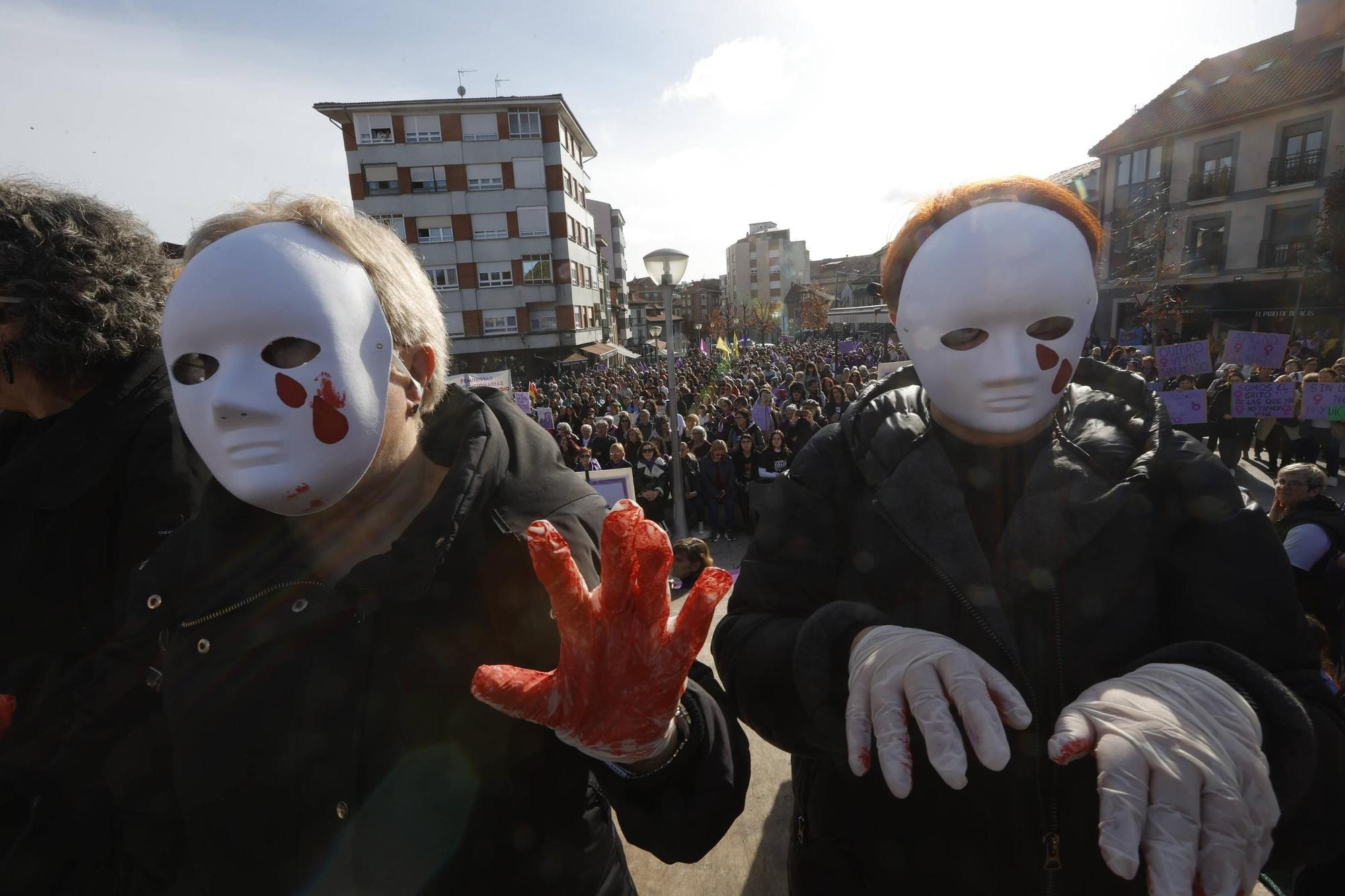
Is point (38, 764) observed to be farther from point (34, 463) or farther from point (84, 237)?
point (84, 237)

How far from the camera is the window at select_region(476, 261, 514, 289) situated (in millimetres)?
30734

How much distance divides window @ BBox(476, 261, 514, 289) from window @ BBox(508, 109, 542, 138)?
19.0 feet

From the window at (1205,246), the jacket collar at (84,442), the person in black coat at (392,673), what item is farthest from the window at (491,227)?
the person in black coat at (392,673)

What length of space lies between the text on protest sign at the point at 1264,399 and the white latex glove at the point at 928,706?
971 centimetres

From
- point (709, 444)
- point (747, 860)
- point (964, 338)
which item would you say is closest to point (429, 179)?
point (709, 444)

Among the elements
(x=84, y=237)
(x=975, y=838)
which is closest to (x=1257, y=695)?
(x=975, y=838)

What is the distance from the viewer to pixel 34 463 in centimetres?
165

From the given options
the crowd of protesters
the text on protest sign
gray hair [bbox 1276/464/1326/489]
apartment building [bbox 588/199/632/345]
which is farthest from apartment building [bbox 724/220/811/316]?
gray hair [bbox 1276/464/1326/489]

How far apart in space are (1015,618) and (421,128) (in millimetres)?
A: 33750

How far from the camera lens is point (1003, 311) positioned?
4.24 ft

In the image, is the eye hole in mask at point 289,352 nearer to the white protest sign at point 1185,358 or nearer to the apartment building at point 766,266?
the white protest sign at point 1185,358

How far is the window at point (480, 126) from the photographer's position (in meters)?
29.5

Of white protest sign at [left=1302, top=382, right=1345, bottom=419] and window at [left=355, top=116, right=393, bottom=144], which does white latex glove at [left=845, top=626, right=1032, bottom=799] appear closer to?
white protest sign at [left=1302, top=382, right=1345, bottom=419]

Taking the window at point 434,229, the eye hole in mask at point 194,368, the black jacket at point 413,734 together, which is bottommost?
the black jacket at point 413,734
